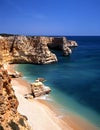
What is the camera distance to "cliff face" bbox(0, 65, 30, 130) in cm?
1452

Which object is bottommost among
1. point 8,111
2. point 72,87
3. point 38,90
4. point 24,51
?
point 72,87

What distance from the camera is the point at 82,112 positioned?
26.5 meters

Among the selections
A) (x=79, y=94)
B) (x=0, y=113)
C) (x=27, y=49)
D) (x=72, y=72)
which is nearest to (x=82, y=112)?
(x=79, y=94)

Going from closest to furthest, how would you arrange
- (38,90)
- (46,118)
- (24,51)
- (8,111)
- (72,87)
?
(8,111), (46,118), (38,90), (72,87), (24,51)

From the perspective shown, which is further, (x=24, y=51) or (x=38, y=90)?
(x=24, y=51)

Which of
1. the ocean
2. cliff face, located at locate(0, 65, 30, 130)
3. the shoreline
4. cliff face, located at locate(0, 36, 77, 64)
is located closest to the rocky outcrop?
the ocean

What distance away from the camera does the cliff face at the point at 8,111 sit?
14.5m

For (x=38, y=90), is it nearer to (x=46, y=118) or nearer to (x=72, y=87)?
(x=46, y=118)

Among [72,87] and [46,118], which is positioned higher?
[72,87]

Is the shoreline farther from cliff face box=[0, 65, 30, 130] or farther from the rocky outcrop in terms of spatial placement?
cliff face box=[0, 65, 30, 130]

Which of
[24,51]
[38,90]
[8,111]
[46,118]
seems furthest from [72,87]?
[24,51]

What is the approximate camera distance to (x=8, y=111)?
51.5ft

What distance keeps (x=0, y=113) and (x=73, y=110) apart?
44.4ft

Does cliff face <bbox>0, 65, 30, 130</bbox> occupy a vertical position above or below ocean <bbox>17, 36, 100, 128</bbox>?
above
